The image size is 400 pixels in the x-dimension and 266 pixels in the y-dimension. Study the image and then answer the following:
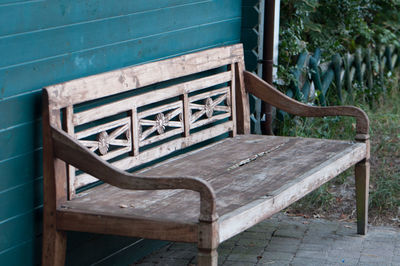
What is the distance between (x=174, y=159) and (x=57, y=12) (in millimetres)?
1166

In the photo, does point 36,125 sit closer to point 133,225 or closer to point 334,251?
point 133,225

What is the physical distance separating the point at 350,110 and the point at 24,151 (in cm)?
212

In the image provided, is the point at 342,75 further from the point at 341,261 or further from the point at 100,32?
the point at 100,32

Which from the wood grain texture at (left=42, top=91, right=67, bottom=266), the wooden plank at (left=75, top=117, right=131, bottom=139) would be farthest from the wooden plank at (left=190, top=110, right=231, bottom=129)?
the wood grain texture at (left=42, top=91, right=67, bottom=266)

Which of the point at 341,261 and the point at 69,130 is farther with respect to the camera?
the point at 341,261

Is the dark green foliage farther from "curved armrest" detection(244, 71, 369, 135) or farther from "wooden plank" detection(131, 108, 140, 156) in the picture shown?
"wooden plank" detection(131, 108, 140, 156)

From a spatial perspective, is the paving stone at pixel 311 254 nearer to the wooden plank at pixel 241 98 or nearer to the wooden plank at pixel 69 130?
the wooden plank at pixel 241 98

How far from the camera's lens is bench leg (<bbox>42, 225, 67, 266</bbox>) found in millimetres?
3141

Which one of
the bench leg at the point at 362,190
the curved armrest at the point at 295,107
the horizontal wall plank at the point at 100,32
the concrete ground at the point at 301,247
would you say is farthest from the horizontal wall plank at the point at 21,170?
the bench leg at the point at 362,190

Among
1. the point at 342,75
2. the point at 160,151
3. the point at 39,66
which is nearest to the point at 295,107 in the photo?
the point at 160,151

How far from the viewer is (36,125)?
3.14 metres

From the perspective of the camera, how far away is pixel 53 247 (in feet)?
10.3

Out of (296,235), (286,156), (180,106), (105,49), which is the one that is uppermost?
(105,49)

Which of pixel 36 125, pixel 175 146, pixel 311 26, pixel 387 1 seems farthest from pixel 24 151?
pixel 387 1
